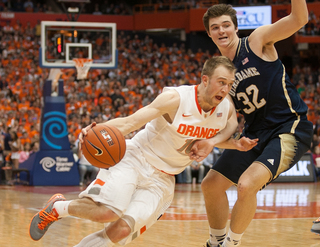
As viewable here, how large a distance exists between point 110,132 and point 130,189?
0.49m

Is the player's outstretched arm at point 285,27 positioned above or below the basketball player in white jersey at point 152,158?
above

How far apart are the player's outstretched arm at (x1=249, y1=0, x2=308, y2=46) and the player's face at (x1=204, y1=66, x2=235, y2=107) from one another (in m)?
0.53

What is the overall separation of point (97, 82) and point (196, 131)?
49.5 feet

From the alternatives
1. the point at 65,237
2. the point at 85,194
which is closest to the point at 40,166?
the point at 65,237

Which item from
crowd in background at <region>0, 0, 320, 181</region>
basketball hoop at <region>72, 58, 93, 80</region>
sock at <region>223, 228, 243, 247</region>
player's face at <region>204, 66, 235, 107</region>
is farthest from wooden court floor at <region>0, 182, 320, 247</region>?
crowd in background at <region>0, 0, 320, 181</region>

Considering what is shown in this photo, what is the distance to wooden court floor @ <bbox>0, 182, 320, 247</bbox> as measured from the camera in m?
5.05

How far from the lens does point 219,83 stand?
3.88 m

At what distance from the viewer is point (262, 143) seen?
167 inches

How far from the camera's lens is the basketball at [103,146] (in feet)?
11.6

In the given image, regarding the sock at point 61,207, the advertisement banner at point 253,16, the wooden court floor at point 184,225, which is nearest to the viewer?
the sock at point 61,207

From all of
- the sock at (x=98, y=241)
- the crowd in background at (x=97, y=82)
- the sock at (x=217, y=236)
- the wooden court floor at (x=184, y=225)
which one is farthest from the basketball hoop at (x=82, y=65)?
the sock at (x=98, y=241)

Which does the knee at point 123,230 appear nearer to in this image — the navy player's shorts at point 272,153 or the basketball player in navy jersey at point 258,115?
the basketball player in navy jersey at point 258,115

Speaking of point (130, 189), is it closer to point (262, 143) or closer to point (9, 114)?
point (262, 143)

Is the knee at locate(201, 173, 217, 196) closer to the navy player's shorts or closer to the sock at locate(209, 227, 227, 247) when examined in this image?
the navy player's shorts
